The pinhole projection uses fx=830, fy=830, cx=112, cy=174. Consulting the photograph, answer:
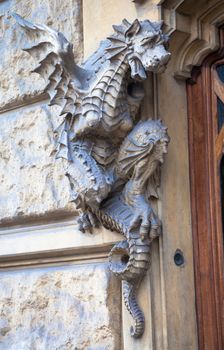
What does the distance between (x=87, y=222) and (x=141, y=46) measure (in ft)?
1.42

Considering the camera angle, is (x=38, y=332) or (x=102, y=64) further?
(x=38, y=332)

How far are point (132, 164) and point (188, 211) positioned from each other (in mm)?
173

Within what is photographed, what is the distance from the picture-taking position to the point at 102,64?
1879 mm

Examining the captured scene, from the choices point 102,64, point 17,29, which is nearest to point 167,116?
→ point 102,64

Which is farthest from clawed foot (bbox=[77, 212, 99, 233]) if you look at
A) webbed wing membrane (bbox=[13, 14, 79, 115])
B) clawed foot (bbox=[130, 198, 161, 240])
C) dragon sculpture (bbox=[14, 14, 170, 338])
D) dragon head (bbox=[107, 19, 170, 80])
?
dragon head (bbox=[107, 19, 170, 80])

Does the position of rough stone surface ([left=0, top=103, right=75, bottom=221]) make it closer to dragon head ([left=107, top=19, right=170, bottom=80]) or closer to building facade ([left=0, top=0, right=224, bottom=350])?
building facade ([left=0, top=0, right=224, bottom=350])

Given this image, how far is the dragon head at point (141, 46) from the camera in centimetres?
175

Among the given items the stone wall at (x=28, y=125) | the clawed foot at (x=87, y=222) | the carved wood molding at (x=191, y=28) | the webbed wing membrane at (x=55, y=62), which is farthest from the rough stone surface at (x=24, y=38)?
the clawed foot at (x=87, y=222)

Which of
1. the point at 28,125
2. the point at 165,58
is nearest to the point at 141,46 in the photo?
the point at 165,58

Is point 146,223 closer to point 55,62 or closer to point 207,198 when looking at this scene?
point 207,198

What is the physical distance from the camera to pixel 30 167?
2.15 meters

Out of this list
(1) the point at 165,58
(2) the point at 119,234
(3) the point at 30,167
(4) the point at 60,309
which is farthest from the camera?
(3) the point at 30,167

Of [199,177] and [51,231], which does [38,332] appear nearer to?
[51,231]

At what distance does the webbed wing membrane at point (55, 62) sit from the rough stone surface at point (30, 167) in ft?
0.62
